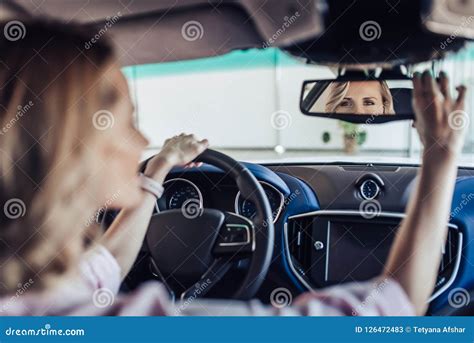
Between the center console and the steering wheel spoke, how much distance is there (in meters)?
0.25

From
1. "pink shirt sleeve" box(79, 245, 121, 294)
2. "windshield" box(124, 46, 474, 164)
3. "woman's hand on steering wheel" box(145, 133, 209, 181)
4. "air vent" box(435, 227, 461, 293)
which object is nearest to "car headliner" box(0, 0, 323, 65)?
"windshield" box(124, 46, 474, 164)

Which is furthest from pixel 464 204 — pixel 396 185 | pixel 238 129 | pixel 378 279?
pixel 238 129

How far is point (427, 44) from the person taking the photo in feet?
5.25

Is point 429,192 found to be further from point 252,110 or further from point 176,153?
point 176,153

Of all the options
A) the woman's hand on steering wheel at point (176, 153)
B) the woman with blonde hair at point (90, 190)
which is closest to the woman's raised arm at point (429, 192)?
the woman with blonde hair at point (90, 190)

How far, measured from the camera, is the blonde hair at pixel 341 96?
1.61 m

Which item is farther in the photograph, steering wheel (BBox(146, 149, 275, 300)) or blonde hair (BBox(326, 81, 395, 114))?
blonde hair (BBox(326, 81, 395, 114))

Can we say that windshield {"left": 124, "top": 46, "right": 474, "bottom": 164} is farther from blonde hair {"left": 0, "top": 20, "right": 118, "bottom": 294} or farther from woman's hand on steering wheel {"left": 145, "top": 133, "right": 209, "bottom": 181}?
blonde hair {"left": 0, "top": 20, "right": 118, "bottom": 294}

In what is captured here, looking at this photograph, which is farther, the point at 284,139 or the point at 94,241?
the point at 284,139

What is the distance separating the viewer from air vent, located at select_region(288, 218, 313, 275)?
1.70m

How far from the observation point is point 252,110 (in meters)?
1.68

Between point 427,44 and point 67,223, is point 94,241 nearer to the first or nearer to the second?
point 67,223

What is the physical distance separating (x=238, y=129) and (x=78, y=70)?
508mm

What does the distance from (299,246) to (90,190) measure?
0.68 metres
